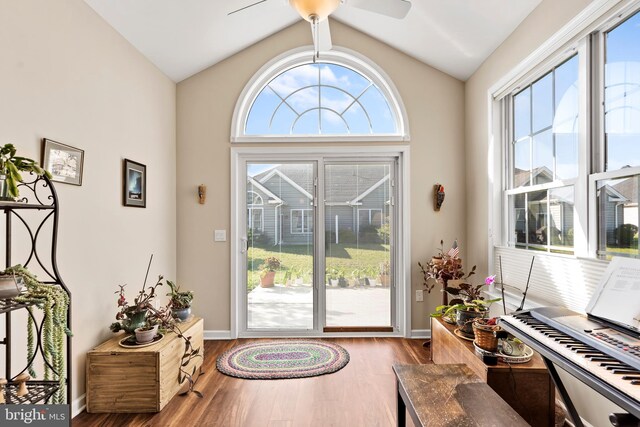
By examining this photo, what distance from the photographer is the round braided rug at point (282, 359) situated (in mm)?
2848

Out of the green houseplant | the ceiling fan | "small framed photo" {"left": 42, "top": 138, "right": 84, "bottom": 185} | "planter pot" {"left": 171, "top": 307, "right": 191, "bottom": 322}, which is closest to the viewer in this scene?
the green houseplant

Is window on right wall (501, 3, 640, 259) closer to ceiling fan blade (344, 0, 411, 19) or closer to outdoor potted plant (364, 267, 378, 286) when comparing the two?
ceiling fan blade (344, 0, 411, 19)

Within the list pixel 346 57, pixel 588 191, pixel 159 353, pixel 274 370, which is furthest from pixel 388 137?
pixel 159 353

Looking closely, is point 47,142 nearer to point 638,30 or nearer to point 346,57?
point 346,57

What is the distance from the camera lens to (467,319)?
2516 mm

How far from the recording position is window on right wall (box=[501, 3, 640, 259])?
1.84 meters

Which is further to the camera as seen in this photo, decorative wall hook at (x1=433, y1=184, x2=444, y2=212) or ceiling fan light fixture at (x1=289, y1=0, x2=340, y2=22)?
decorative wall hook at (x1=433, y1=184, x2=444, y2=212)

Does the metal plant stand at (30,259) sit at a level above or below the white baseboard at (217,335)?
above

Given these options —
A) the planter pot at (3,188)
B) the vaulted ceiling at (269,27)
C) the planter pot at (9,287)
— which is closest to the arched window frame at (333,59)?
the vaulted ceiling at (269,27)

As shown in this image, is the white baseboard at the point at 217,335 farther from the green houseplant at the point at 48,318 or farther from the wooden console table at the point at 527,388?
the wooden console table at the point at 527,388

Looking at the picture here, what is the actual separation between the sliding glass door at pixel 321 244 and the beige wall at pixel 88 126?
3.33 ft

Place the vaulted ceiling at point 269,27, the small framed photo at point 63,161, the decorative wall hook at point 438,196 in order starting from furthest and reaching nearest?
the decorative wall hook at point 438,196 < the vaulted ceiling at point 269,27 < the small framed photo at point 63,161

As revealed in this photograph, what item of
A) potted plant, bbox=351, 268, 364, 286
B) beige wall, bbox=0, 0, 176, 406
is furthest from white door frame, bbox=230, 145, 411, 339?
beige wall, bbox=0, 0, 176, 406

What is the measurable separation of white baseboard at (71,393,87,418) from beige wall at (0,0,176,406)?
0.19 ft
